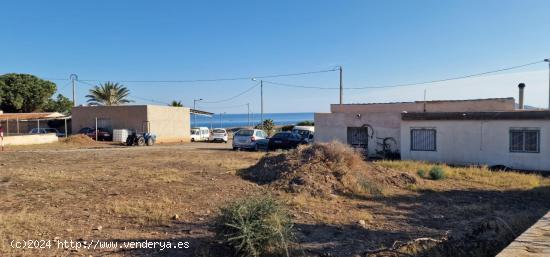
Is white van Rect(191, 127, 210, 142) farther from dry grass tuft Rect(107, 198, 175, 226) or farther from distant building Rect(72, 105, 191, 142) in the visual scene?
dry grass tuft Rect(107, 198, 175, 226)

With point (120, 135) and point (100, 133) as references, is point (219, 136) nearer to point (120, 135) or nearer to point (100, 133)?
point (120, 135)

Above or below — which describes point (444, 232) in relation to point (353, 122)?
below

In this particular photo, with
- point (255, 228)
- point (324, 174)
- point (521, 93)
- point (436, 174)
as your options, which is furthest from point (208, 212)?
point (521, 93)

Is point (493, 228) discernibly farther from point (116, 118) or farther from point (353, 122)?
point (116, 118)

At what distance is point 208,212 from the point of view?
923cm

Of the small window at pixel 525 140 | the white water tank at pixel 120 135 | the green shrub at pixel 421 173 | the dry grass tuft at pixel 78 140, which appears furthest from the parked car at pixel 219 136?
the green shrub at pixel 421 173

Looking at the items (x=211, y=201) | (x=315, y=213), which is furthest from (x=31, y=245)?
(x=315, y=213)

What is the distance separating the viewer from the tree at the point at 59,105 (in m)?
64.4

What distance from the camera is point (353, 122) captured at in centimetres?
2861

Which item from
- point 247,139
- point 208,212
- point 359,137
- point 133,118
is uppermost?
point 133,118

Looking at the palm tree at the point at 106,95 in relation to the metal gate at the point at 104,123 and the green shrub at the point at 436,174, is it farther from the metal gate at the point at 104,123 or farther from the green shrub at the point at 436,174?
the green shrub at the point at 436,174

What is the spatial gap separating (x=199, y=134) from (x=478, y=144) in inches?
1256

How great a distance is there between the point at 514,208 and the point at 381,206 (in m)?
3.45

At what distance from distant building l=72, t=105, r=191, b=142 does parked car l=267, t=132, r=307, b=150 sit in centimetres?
1615
